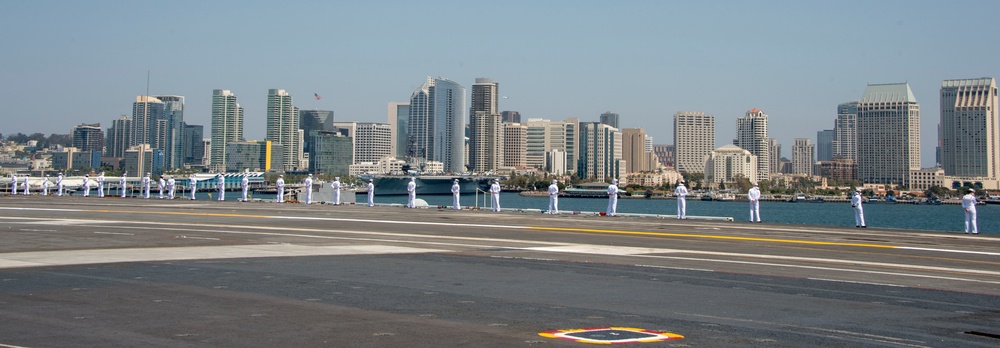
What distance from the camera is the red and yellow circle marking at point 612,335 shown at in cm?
977

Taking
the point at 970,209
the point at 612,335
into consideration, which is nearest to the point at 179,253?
the point at 612,335

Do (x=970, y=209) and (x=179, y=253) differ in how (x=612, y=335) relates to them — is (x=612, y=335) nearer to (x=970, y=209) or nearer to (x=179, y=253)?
(x=179, y=253)

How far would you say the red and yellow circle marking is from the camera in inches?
384

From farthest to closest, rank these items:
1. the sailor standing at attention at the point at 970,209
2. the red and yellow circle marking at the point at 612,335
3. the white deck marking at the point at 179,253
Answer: the sailor standing at attention at the point at 970,209
the white deck marking at the point at 179,253
the red and yellow circle marking at the point at 612,335

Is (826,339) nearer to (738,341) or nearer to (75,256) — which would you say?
(738,341)

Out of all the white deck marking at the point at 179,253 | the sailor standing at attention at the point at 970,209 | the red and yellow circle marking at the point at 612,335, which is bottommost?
the red and yellow circle marking at the point at 612,335

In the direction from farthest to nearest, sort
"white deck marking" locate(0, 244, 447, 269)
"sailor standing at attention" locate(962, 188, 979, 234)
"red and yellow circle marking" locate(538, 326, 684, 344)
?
"sailor standing at attention" locate(962, 188, 979, 234)
"white deck marking" locate(0, 244, 447, 269)
"red and yellow circle marking" locate(538, 326, 684, 344)

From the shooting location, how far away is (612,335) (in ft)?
33.1

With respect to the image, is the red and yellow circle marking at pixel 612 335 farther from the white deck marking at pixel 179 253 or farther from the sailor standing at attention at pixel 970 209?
the sailor standing at attention at pixel 970 209

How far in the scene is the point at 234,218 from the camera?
36.8 metres

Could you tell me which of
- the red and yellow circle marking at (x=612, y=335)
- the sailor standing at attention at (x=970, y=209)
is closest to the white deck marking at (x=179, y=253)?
the red and yellow circle marking at (x=612, y=335)

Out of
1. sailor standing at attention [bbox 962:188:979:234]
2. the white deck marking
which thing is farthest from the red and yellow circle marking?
sailor standing at attention [bbox 962:188:979:234]

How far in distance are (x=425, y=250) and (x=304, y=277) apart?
20.9 ft

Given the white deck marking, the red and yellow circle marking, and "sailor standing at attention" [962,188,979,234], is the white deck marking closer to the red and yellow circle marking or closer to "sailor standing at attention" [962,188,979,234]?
the red and yellow circle marking
